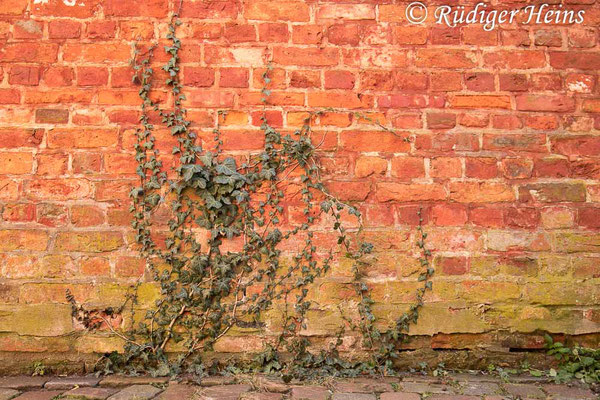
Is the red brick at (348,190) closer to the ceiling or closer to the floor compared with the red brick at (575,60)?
closer to the floor

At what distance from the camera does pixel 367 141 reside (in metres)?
3.02

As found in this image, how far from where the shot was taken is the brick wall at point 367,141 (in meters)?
2.92

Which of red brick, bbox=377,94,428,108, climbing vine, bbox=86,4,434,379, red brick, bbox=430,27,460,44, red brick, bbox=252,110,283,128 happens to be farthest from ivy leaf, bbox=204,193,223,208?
red brick, bbox=430,27,460,44

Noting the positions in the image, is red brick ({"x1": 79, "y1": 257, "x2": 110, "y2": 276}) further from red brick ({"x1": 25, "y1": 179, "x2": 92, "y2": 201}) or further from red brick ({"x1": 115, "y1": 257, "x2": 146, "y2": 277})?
red brick ({"x1": 25, "y1": 179, "x2": 92, "y2": 201})

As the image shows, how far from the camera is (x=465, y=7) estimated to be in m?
3.07

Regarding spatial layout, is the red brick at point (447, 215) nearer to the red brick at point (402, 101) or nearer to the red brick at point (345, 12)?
the red brick at point (402, 101)

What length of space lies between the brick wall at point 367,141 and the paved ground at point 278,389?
228mm

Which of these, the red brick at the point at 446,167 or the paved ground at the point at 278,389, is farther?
the red brick at the point at 446,167

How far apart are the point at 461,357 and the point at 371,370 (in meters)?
0.54

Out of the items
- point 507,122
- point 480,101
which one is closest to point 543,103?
point 507,122

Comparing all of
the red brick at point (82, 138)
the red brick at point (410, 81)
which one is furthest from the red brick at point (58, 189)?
the red brick at point (410, 81)

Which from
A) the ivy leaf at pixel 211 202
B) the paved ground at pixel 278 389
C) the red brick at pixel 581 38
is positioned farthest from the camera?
the red brick at pixel 581 38

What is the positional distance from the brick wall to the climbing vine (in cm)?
8

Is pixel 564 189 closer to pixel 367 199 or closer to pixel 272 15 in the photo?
pixel 367 199
